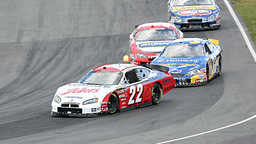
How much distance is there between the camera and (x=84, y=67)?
2066 centimetres

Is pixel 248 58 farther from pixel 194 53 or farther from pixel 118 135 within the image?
pixel 118 135

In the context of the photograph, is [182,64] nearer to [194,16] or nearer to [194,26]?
[194,16]

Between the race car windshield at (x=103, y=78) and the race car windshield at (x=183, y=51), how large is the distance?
→ 14.6 feet

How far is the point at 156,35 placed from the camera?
20609 millimetres

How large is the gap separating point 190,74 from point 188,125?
570 cm

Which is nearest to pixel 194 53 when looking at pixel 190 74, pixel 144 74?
pixel 190 74

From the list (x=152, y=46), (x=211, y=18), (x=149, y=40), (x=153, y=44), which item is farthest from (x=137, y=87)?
(x=211, y=18)

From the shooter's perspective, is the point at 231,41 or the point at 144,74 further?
the point at 231,41

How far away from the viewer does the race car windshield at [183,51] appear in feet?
57.7

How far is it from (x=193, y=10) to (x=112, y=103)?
13.4m

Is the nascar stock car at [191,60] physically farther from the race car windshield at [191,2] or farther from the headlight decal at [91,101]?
the race car windshield at [191,2]

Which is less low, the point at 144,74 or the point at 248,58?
the point at 144,74

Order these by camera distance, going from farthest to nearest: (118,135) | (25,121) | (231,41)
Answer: (231,41) < (25,121) < (118,135)

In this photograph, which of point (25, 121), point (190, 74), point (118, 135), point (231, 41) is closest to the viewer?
point (118, 135)
